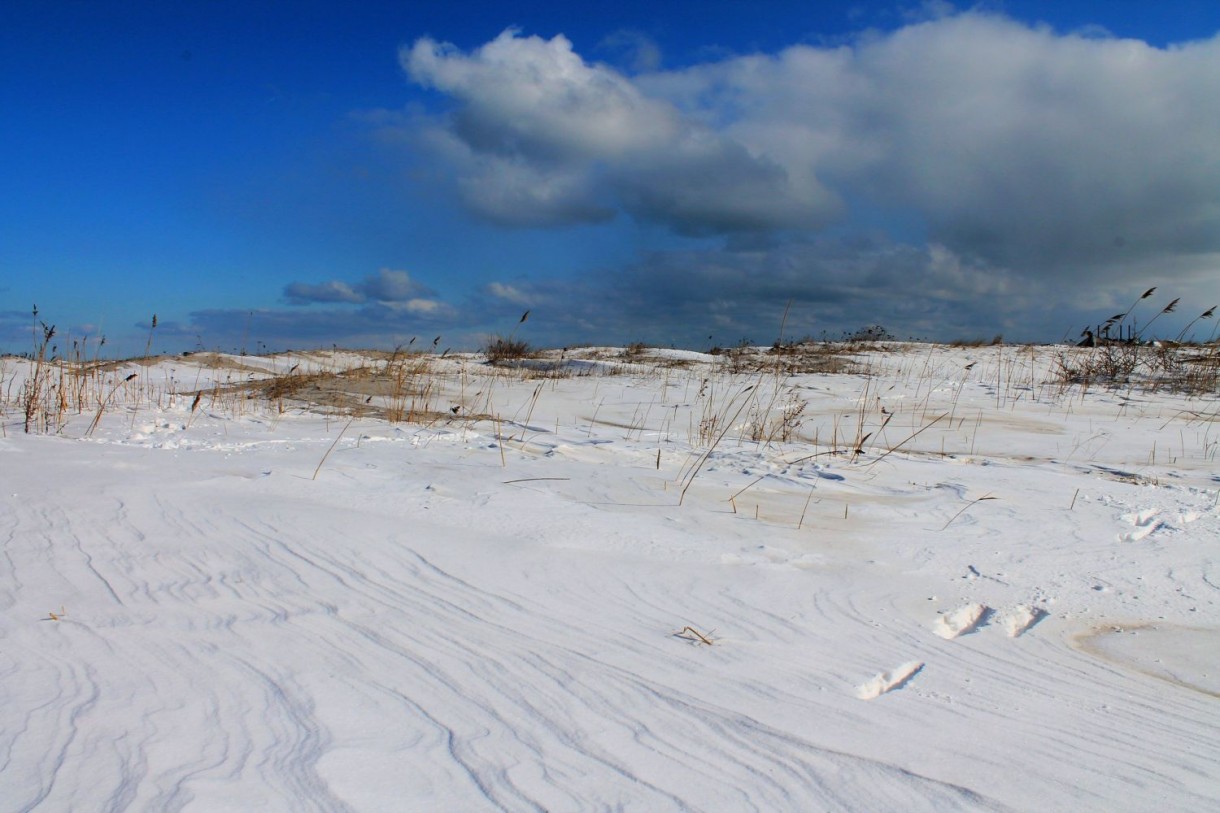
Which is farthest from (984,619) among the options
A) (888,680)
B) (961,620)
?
(888,680)

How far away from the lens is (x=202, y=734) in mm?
1269

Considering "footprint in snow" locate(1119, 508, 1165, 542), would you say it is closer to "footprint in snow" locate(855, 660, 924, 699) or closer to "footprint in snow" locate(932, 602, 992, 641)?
"footprint in snow" locate(932, 602, 992, 641)

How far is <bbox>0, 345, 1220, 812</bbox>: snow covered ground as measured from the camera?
120cm

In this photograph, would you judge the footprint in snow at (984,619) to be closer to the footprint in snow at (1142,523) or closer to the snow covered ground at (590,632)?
the snow covered ground at (590,632)

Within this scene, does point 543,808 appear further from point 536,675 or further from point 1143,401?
point 1143,401

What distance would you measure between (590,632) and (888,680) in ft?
2.27

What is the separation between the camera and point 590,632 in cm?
183

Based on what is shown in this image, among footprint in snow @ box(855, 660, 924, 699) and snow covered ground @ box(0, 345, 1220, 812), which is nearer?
snow covered ground @ box(0, 345, 1220, 812)

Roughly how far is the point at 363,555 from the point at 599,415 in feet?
14.2

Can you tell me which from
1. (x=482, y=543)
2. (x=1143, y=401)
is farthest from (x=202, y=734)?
(x=1143, y=401)

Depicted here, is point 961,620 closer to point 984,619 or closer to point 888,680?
point 984,619

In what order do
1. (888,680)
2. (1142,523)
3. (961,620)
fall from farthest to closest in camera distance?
1. (1142,523)
2. (961,620)
3. (888,680)

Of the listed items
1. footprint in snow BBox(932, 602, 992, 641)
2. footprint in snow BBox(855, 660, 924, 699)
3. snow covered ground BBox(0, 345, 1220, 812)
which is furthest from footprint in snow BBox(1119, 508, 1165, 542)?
footprint in snow BBox(855, 660, 924, 699)

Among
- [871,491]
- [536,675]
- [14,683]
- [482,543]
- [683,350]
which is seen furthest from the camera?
[683,350]
